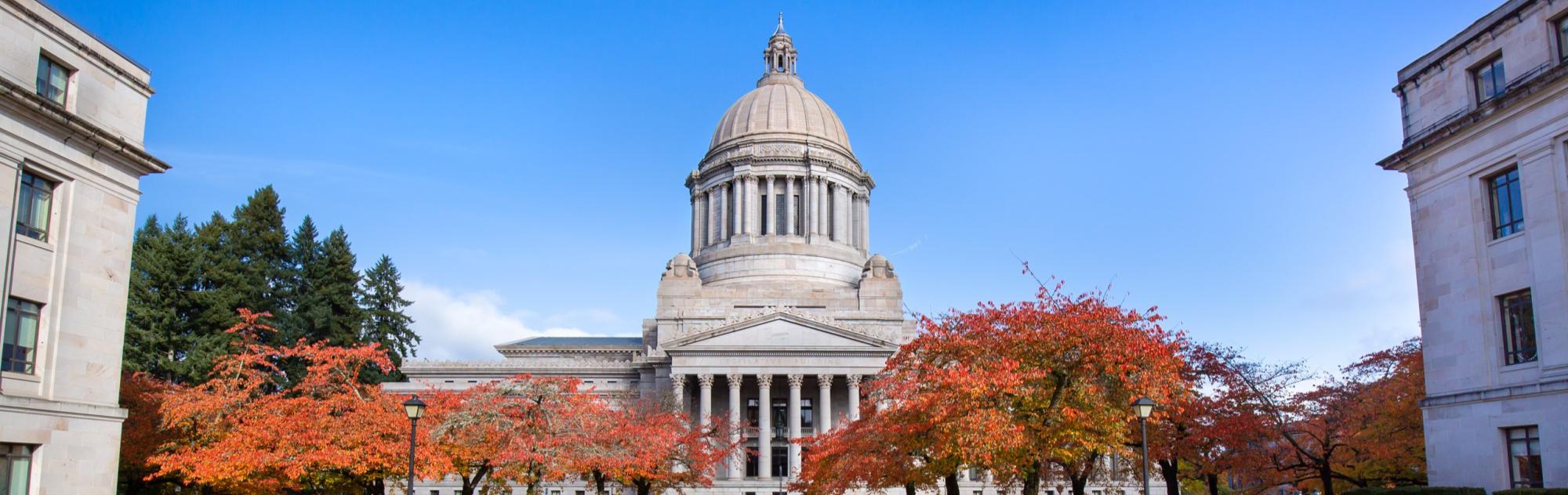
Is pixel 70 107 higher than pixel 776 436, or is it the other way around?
pixel 70 107

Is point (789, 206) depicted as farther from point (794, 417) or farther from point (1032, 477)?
point (1032, 477)

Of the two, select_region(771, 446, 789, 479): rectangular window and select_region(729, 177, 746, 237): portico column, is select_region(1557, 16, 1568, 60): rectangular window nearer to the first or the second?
select_region(771, 446, 789, 479): rectangular window

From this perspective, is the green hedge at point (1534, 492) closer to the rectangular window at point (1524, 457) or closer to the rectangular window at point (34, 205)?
the rectangular window at point (1524, 457)

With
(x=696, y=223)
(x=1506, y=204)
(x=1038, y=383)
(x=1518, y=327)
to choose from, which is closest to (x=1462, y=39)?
(x=1506, y=204)

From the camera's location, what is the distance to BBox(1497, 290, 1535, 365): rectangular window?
96.2ft

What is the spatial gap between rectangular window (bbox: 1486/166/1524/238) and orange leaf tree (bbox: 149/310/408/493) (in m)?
31.8

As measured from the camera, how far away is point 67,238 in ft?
90.6

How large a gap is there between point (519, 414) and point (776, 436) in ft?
120

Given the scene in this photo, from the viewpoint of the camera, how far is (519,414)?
3872 centimetres

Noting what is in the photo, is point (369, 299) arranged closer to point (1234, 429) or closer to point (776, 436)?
point (776, 436)

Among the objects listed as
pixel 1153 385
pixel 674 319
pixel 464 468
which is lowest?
pixel 464 468

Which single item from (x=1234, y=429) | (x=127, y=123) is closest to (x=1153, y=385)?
(x=1234, y=429)

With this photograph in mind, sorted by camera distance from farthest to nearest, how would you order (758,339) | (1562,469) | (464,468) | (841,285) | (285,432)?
(841,285)
(758,339)
(464,468)
(285,432)
(1562,469)

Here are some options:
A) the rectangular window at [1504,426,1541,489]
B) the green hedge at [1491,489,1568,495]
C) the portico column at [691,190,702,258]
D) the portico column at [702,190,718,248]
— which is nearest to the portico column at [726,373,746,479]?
the portico column at [702,190,718,248]
